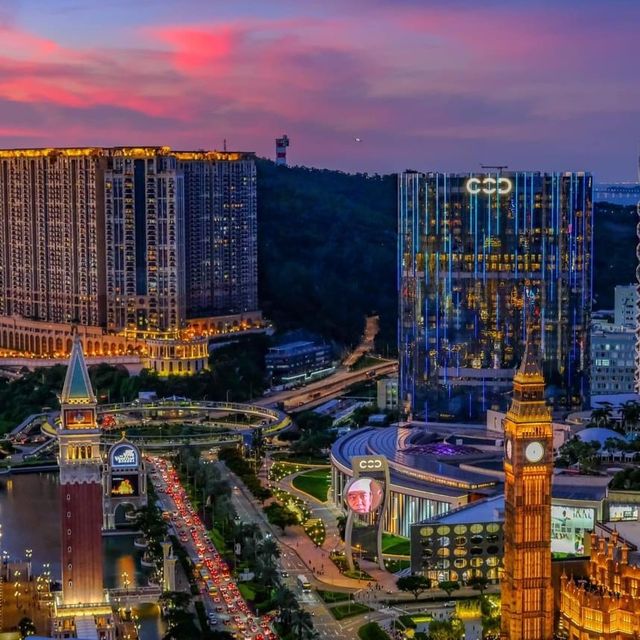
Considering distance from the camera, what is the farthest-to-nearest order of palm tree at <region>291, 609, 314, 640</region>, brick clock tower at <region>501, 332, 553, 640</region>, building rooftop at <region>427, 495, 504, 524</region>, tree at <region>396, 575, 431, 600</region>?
1. building rooftop at <region>427, 495, 504, 524</region>
2. tree at <region>396, 575, 431, 600</region>
3. palm tree at <region>291, 609, 314, 640</region>
4. brick clock tower at <region>501, 332, 553, 640</region>

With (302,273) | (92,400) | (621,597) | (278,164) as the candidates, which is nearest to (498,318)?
(92,400)

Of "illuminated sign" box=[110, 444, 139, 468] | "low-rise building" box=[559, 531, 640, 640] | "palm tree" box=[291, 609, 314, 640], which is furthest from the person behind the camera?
"illuminated sign" box=[110, 444, 139, 468]

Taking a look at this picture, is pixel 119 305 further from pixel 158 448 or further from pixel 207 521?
pixel 207 521

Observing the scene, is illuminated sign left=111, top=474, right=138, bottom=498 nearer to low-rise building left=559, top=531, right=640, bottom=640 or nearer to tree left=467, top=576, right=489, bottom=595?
tree left=467, top=576, right=489, bottom=595

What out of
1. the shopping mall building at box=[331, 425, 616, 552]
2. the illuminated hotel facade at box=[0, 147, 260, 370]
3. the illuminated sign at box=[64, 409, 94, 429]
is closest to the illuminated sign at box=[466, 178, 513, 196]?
the shopping mall building at box=[331, 425, 616, 552]

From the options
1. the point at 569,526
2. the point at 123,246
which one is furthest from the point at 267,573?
the point at 123,246

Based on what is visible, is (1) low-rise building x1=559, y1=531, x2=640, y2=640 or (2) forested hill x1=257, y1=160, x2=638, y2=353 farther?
(2) forested hill x1=257, y1=160, x2=638, y2=353

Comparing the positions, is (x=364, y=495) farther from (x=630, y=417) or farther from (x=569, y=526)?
(x=630, y=417)
